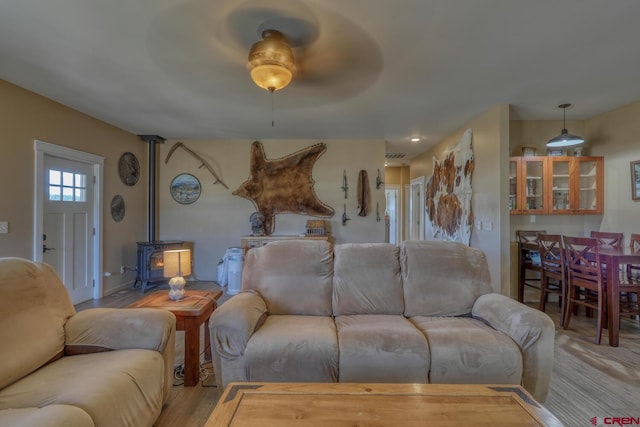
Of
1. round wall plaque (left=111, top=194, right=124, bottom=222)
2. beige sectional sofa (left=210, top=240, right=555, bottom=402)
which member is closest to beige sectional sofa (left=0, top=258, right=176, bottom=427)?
beige sectional sofa (left=210, top=240, right=555, bottom=402)

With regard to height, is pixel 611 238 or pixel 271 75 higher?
pixel 271 75

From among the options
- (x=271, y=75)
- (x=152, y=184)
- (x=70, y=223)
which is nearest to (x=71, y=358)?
(x=271, y=75)

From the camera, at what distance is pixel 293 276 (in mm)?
2297

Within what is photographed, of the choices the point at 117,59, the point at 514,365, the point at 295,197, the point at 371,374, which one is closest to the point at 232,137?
the point at 295,197

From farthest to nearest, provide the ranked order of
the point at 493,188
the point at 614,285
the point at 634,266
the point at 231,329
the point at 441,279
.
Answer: the point at 493,188
the point at 634,266
the point at 614,285
the point at 441,279
the point at 231,329

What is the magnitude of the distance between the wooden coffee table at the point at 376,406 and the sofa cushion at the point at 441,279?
94 cm

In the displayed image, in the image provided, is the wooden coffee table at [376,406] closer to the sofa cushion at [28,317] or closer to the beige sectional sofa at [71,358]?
the beige sectional sofa at [71,358]

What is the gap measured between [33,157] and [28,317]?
9.09ft

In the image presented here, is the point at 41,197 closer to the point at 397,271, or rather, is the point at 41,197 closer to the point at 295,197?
the point at 295,197

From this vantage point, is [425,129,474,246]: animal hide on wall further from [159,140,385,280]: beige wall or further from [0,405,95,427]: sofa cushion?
[0,405,95,427]: sofa cushion

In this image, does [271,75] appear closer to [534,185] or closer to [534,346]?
[534,346]

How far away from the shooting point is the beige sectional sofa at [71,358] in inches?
45.8

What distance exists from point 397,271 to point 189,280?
14.1 feet

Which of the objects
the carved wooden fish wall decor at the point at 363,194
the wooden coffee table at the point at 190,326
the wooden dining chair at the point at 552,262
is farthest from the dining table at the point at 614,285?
→ the wooden coffee table at the point at 190,326
